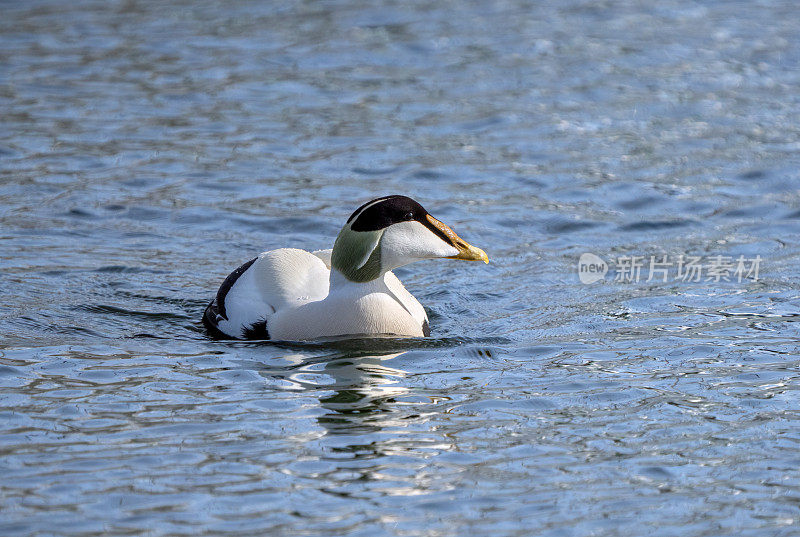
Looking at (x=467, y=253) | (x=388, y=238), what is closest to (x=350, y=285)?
(x=388, y=238)

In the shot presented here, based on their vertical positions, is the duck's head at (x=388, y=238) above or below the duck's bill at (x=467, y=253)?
above

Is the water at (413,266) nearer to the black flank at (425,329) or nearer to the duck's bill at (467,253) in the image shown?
the black flank at (425,329)

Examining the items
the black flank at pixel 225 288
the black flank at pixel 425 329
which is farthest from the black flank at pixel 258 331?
the black flank at pixel 425 329

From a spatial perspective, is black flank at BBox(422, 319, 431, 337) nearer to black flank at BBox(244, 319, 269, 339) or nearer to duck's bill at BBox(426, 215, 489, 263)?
duck's bill at BBox(426, 215, 489, 263)

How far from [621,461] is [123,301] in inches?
168

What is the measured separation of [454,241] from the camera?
25.5 feet

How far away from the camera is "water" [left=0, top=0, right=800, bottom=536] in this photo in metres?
5.66

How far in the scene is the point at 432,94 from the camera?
47.3 ft

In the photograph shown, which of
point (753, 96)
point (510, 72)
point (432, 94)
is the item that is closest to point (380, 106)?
point (432, 94)

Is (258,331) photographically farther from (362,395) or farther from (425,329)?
(362,395)

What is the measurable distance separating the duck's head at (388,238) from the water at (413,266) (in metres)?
0.50

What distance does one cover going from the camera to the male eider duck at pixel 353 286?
25.1ft

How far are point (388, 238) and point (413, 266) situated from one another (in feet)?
8.57

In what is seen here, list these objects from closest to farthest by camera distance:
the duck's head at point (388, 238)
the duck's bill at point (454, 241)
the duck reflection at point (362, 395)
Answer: the duck reflection at point (362, 395) < the duck's head at point (388, 238) < the duck's bill at point (454, 241)
